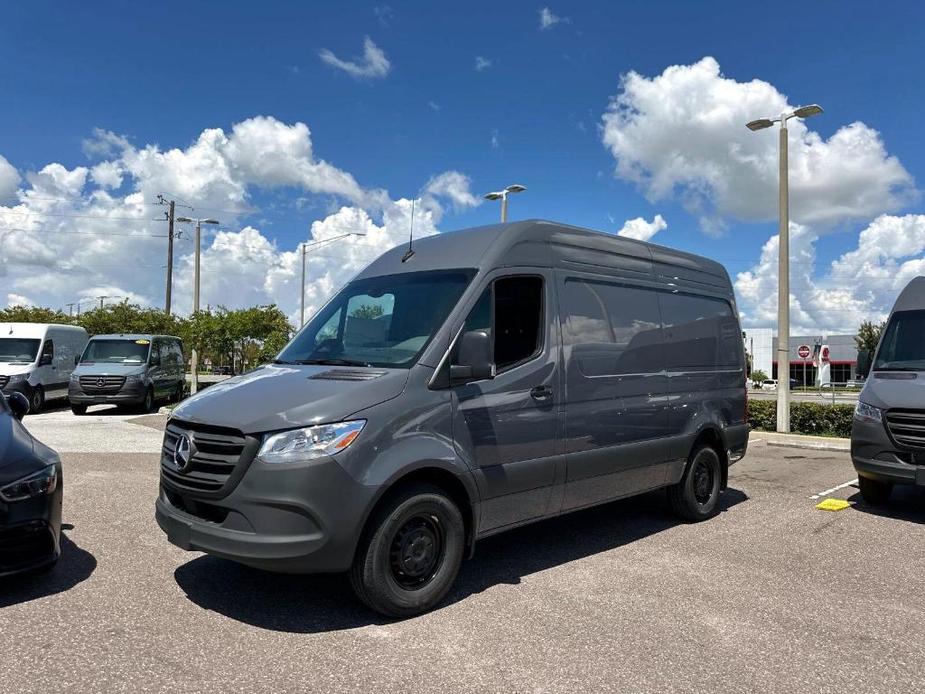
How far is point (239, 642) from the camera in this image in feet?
12.7

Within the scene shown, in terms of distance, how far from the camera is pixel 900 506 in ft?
25.9

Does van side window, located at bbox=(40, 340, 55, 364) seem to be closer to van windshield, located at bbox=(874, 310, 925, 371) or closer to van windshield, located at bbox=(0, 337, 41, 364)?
van windshield, located at bbox=(0, 337, 41, 364)

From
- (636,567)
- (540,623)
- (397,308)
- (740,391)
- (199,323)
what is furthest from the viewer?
(199,323)

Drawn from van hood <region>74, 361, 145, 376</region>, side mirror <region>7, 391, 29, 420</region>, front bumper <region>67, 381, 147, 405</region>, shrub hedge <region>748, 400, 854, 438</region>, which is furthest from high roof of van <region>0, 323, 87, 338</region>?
shrub hedge <region>748, 400, 854, 438</region>

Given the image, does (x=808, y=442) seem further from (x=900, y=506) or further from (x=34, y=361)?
(x=34, y=361)

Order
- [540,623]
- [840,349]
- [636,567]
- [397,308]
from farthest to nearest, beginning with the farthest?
[840,349], [636,567], [397,308], [540,623]

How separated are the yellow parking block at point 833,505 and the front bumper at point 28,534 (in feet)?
23.5

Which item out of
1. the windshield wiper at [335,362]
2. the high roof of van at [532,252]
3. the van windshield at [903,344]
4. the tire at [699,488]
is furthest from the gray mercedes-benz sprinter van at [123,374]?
the van windshield at [903,344]

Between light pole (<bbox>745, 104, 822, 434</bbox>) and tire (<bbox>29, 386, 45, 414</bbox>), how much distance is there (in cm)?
1763

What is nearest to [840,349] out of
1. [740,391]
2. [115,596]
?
[740,391]

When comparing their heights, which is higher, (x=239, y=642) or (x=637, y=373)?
(x=637, y=373)

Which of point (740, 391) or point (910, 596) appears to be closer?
point (910, 596)

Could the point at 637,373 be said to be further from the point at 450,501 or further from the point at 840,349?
the point at 840,349

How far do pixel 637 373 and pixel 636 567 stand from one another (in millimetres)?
1613
